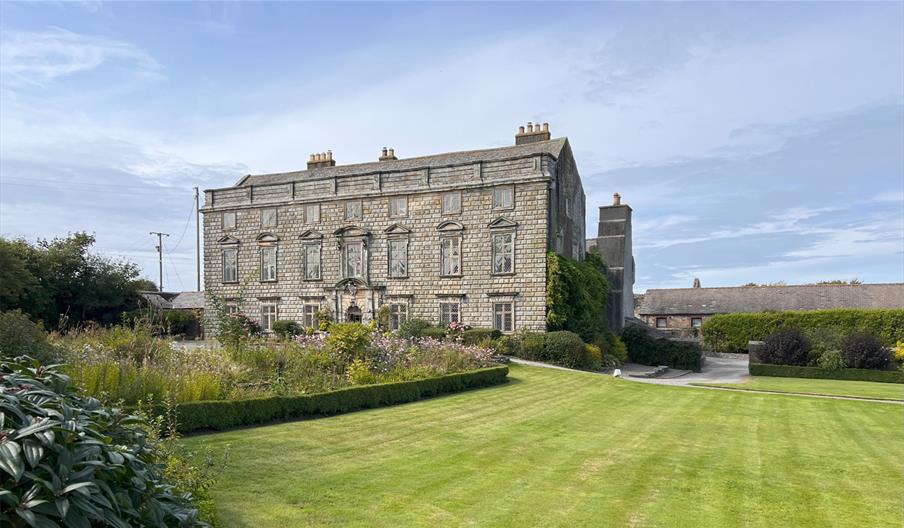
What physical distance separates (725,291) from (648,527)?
43.6 metres

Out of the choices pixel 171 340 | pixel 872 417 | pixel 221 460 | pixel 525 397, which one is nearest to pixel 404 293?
pixel 525 397

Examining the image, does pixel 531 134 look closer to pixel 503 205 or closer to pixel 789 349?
pixel 503 205

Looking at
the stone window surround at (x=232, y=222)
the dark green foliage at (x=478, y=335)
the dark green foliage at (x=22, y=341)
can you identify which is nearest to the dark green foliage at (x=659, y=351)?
the dark green foliage at (x=478, y=335)

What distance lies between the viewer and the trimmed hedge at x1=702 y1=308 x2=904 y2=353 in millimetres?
33750

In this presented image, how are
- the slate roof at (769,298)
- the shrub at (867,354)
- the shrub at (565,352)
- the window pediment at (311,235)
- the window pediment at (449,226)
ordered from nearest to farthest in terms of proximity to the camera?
the shrub at (565,352) < the shrub at (867,354) < the window pediment at (449,226) < the window pediment at (311,235) < the slate roof at (769,298)

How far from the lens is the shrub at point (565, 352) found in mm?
24734

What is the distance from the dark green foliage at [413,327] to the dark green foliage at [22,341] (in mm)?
16826

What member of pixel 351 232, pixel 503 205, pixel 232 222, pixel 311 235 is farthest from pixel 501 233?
pixel 232 222

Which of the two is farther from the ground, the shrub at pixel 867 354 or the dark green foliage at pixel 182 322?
the dark green foliage at pixel 182 322

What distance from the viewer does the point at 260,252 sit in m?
34.2

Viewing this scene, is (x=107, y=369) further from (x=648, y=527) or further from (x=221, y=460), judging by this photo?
(x=648, y=527)

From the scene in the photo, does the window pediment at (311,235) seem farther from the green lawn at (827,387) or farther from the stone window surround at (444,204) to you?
the green lawn at (827,387)

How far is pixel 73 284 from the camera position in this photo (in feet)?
113

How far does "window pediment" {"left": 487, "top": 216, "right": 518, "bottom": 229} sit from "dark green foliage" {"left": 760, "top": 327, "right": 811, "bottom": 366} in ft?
41.7
